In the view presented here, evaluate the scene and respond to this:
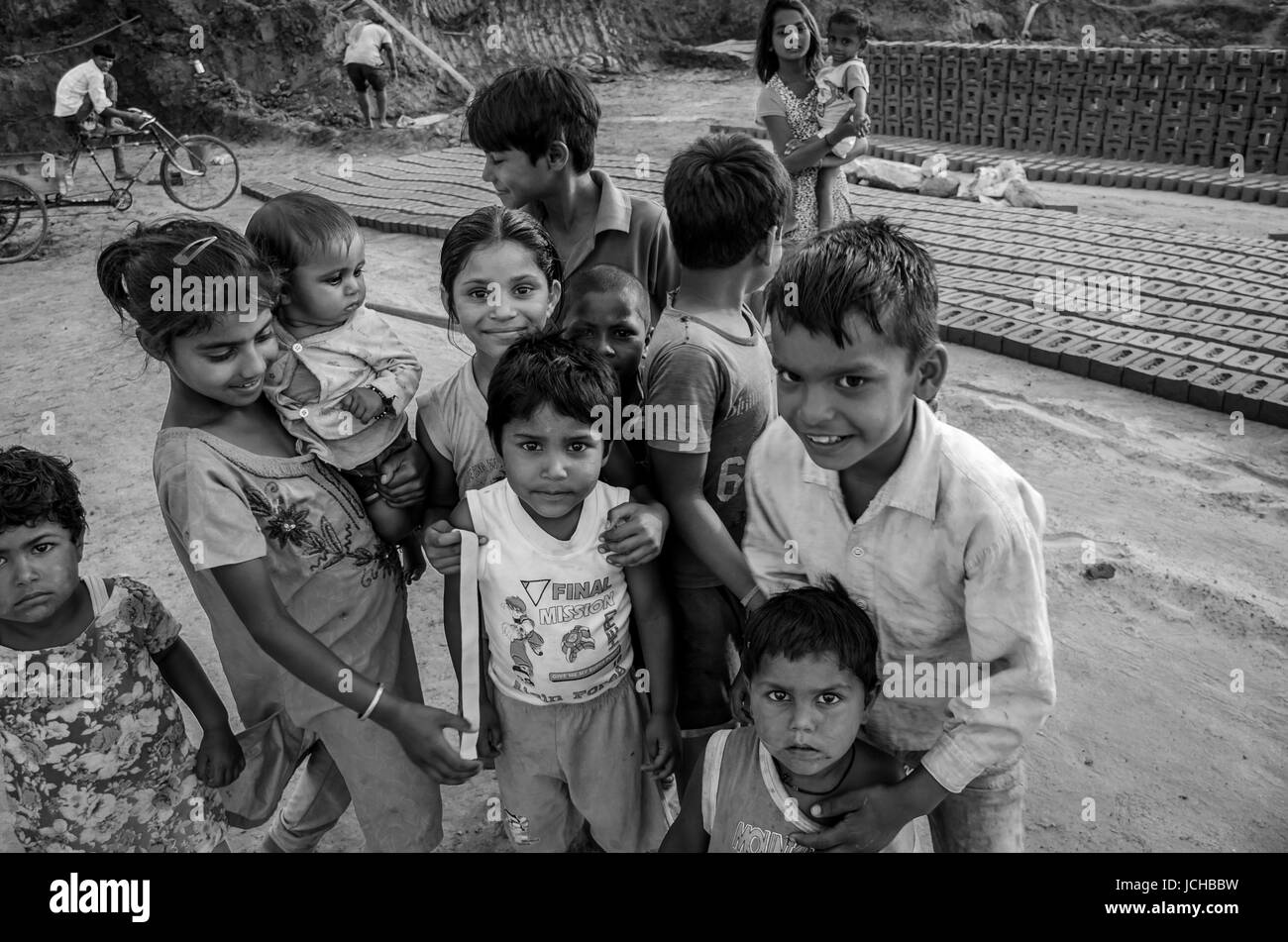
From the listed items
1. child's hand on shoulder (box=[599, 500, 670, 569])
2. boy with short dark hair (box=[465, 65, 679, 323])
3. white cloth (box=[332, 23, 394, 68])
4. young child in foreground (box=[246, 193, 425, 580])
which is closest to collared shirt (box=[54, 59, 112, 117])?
white cloth (box=[332, 23, 394, 68])

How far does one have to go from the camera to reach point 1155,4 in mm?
17750

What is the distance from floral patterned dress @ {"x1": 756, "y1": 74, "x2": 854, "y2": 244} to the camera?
180 inches

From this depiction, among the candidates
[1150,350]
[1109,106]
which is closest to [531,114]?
[1150,350]

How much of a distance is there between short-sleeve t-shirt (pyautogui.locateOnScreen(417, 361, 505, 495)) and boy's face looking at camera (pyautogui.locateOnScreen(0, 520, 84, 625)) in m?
0.72

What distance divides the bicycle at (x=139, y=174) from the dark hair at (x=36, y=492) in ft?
24.6

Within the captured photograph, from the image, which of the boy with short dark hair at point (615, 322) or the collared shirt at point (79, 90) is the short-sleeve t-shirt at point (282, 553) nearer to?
the boy with short dark hair at point (615, 322)

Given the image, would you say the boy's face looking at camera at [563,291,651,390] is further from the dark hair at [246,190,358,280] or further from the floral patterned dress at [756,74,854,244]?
the floral patterned dress at [756,74,854,244]

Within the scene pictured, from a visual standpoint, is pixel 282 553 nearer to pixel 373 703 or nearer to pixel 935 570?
pixel 373 703

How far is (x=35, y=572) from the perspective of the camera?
1745 mm

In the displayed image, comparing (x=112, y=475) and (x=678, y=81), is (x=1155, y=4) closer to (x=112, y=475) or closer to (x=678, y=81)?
(x=678, y=81)

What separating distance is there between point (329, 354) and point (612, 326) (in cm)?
57

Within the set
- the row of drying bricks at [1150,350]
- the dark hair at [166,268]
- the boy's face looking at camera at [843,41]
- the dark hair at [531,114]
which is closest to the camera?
the dark hair at [166,268]

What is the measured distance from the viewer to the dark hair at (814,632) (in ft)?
5.10

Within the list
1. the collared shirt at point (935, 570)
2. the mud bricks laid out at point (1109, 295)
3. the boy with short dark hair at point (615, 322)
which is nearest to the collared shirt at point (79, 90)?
the mud bricks laid out at point (1109, 295)
